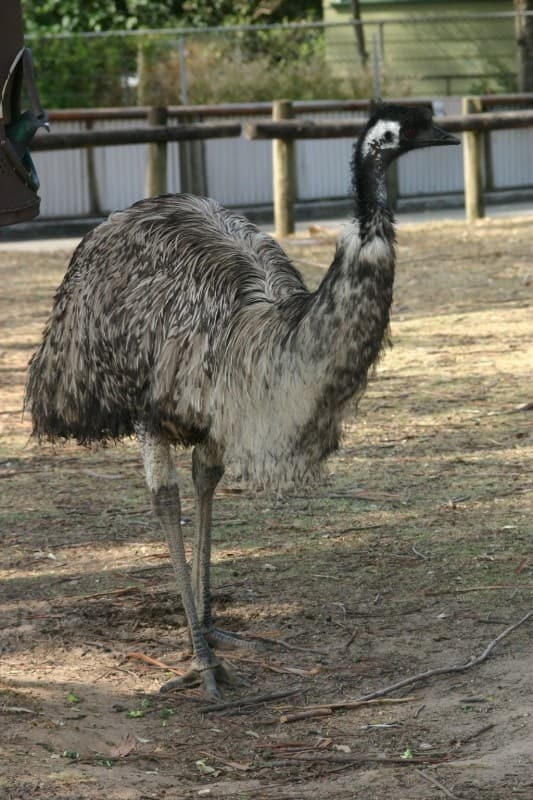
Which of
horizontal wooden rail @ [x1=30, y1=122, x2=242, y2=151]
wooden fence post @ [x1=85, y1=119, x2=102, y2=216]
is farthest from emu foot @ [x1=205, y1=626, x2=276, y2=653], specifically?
wooden fence post @ [x1=85, y1=119, x2=102, y2=216]

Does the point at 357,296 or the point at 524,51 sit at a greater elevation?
the point at 524,51

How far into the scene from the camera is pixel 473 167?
47.9ft

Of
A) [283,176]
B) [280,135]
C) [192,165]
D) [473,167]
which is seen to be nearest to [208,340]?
[280,135]

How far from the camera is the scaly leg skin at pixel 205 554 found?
4.80 meters

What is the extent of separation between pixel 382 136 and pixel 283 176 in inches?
378

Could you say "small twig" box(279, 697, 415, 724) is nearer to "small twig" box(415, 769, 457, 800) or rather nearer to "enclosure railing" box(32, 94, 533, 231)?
"small twig" box(415, 769, 457, 800)

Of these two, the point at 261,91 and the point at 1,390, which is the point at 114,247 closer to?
the point at 1,390

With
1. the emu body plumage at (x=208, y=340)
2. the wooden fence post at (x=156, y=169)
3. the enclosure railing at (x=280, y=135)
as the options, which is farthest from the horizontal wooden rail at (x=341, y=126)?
the emu body plumage at (x=208, y=340)

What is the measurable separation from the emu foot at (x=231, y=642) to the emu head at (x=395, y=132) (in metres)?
1.71

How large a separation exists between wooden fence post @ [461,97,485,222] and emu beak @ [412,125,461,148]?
33.5 feet

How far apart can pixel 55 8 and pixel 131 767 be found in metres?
24.5

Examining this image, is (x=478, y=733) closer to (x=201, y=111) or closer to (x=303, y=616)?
(x=303, y=616)

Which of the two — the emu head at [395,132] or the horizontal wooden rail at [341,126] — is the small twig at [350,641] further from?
the horizontal wooden rail at [341,126]

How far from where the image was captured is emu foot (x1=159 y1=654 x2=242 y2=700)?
14.9 feet
